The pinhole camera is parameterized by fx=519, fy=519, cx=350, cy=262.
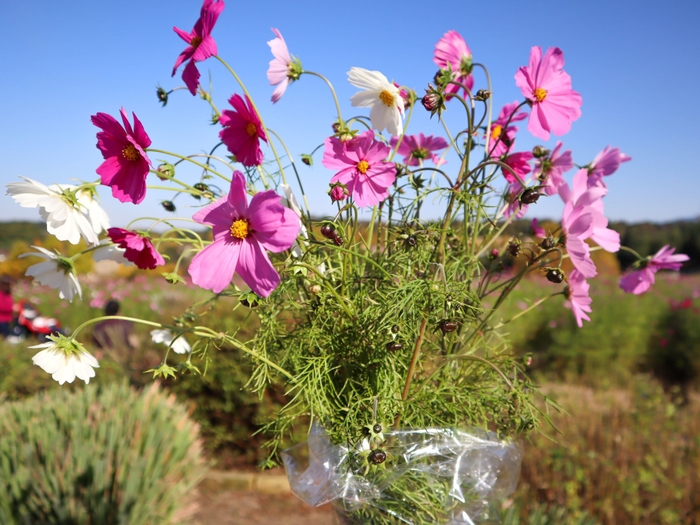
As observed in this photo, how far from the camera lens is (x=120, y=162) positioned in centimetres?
66

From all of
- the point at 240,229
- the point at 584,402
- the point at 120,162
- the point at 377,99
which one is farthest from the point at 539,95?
the point at 584,402

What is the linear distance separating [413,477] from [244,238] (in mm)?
452

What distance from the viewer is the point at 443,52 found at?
0.85 meters

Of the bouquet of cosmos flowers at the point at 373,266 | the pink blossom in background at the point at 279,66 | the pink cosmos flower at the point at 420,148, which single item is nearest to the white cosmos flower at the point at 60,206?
the bouquet of cosmos flowers at the point at 373,266

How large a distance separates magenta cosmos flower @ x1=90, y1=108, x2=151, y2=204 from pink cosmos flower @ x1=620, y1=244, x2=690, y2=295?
79 cm

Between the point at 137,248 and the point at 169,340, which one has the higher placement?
the point at 137,248

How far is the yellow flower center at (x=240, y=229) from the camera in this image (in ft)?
2.01

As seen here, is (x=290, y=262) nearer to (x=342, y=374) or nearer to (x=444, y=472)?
(x=342, y=374)

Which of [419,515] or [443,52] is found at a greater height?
[443,52]

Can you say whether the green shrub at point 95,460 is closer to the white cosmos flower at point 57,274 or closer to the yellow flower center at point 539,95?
the white cosmos flower at point 57,274

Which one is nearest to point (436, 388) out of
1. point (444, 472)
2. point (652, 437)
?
point (444, 472)

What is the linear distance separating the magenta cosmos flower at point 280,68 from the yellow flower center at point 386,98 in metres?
0.15

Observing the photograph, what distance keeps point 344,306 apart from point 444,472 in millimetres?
332

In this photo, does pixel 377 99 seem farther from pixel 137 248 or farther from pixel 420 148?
pixel 137 248
